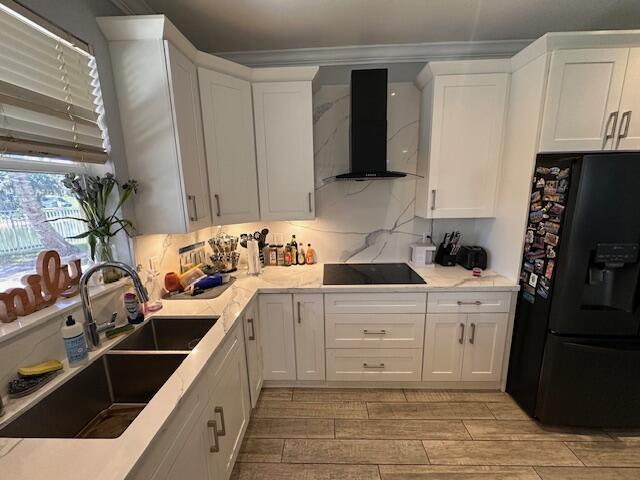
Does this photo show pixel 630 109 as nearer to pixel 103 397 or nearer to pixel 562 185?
pixel 562 185

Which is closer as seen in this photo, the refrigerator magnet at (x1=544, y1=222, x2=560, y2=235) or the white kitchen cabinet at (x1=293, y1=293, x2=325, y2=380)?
the refrigerator magnet at (x1=544, y1=222, x2=560, y2=235)

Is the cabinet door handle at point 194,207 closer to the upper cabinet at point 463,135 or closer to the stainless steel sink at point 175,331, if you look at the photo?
the stainless steel sink at point 175,331

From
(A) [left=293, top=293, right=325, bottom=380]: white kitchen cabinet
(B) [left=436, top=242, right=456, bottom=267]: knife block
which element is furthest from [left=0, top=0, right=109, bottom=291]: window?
(B) [left=436, top=242, right=456, bottom=267]: knife block

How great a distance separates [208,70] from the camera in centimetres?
170

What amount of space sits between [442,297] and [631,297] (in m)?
0.97

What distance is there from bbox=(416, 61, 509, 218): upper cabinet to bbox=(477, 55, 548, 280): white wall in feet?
0.20

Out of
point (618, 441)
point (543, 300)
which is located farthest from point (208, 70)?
point (618, 441)

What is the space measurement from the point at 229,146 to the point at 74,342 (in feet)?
4.53

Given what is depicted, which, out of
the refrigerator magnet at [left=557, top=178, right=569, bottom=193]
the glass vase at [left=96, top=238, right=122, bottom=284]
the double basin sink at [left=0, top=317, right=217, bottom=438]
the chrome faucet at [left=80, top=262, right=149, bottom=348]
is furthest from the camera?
the refrigerator magnet at [left=557, top=178, right=569, bottom=193]

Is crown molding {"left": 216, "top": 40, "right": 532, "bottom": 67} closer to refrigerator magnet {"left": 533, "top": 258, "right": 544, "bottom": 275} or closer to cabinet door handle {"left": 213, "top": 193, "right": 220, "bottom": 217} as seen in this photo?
cabinet door handle {"left": 213, "top": 193, "right": 220, "bottom": 217}

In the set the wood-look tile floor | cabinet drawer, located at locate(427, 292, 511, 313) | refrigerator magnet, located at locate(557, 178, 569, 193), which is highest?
refrigerator magnet, located at locate(557, 178, 569, 193)

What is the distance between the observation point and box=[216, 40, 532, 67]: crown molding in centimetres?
206

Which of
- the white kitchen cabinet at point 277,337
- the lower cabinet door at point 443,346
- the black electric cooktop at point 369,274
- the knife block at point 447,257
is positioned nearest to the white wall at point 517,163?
the knife block at point 447,257

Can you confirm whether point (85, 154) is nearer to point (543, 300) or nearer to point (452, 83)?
point (452, 83)
